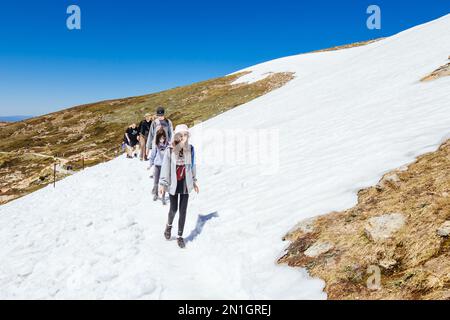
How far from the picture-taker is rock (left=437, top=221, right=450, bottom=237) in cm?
534

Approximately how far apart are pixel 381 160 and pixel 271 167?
13.5ft

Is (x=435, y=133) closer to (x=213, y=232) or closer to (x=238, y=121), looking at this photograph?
(x=213, y=232)

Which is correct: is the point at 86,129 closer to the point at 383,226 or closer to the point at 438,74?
the point at 438,74

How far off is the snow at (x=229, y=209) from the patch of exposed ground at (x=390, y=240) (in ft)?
1.21

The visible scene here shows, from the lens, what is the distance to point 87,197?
14445 mm

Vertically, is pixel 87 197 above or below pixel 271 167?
below

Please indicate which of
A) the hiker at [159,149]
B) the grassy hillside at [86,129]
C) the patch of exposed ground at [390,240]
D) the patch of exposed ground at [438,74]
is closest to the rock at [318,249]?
the patch of exposed ground at [390,240]

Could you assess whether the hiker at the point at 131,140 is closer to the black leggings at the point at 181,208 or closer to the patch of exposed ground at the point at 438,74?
the black leggings at the point at 181,208

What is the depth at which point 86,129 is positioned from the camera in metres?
61.4

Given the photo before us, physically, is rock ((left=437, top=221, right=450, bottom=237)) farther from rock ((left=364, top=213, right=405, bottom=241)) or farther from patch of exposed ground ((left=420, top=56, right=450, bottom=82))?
patch of exposed ground ((left=420, top=56, right=450, bottom=82))

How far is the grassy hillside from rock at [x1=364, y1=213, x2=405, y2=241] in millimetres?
28683

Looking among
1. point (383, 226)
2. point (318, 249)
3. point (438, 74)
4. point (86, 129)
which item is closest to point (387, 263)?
point (383, 226)
